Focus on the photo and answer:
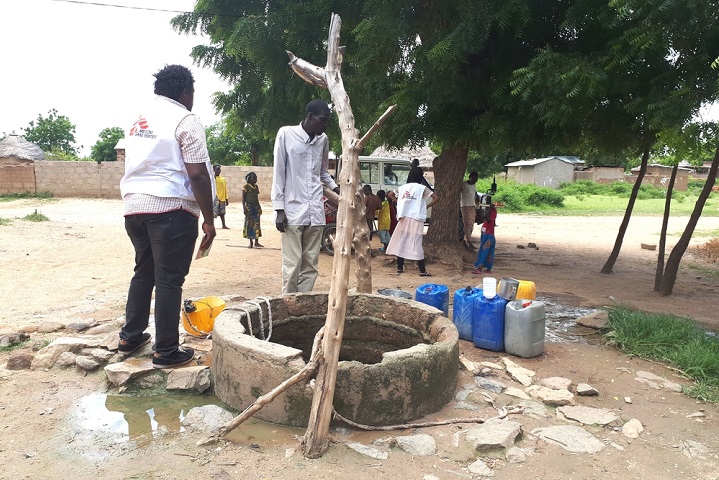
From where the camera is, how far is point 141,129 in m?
3.35

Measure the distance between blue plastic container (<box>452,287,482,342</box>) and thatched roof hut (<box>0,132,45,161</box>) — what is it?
25.2 meters

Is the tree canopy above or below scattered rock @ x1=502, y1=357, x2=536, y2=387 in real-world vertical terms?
above

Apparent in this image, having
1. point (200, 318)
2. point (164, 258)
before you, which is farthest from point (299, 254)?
point (164, 258)

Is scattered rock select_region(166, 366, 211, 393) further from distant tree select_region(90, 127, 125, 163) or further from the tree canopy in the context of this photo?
distant tree select_region(90, 127, 125, 163)

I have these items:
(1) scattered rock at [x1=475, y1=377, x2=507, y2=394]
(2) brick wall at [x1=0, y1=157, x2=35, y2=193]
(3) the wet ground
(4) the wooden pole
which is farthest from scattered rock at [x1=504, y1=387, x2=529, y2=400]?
(2) brick wall at [x1=0, y1=157, x2=35, y2=193]

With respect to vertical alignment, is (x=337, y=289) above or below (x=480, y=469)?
above

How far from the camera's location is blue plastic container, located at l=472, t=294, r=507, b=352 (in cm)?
445

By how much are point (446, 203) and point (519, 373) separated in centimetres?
527

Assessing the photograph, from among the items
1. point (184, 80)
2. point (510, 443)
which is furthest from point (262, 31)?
point (510, 443)

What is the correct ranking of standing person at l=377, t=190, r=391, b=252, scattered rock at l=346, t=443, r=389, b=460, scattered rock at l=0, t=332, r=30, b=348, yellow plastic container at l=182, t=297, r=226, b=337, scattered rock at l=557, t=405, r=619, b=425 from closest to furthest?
1. scattered rock at l=346, t=443, r=389, b=460
2. scattered rock at l=557, t=405, r=619, b=425
3. scattered rock at l=0, t=332, r=30, b=348
4. yellow plastic container at l=182, t=297, r=226, b=337
5. standing person at l=377, t=190, r=391, b=252

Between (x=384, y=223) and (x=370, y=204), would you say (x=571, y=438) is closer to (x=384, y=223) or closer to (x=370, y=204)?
(x=384, y=223)

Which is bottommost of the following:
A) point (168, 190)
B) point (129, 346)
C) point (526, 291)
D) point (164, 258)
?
point (129, 346)

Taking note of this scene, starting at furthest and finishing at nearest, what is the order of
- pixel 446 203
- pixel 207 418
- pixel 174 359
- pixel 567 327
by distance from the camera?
1. pixel 446 203
2. pixel 567 327
3. pixel 174 359
4. pixel 207 418

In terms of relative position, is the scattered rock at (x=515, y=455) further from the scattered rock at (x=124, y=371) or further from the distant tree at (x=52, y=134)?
the distant tree at (x=52, y=134)
